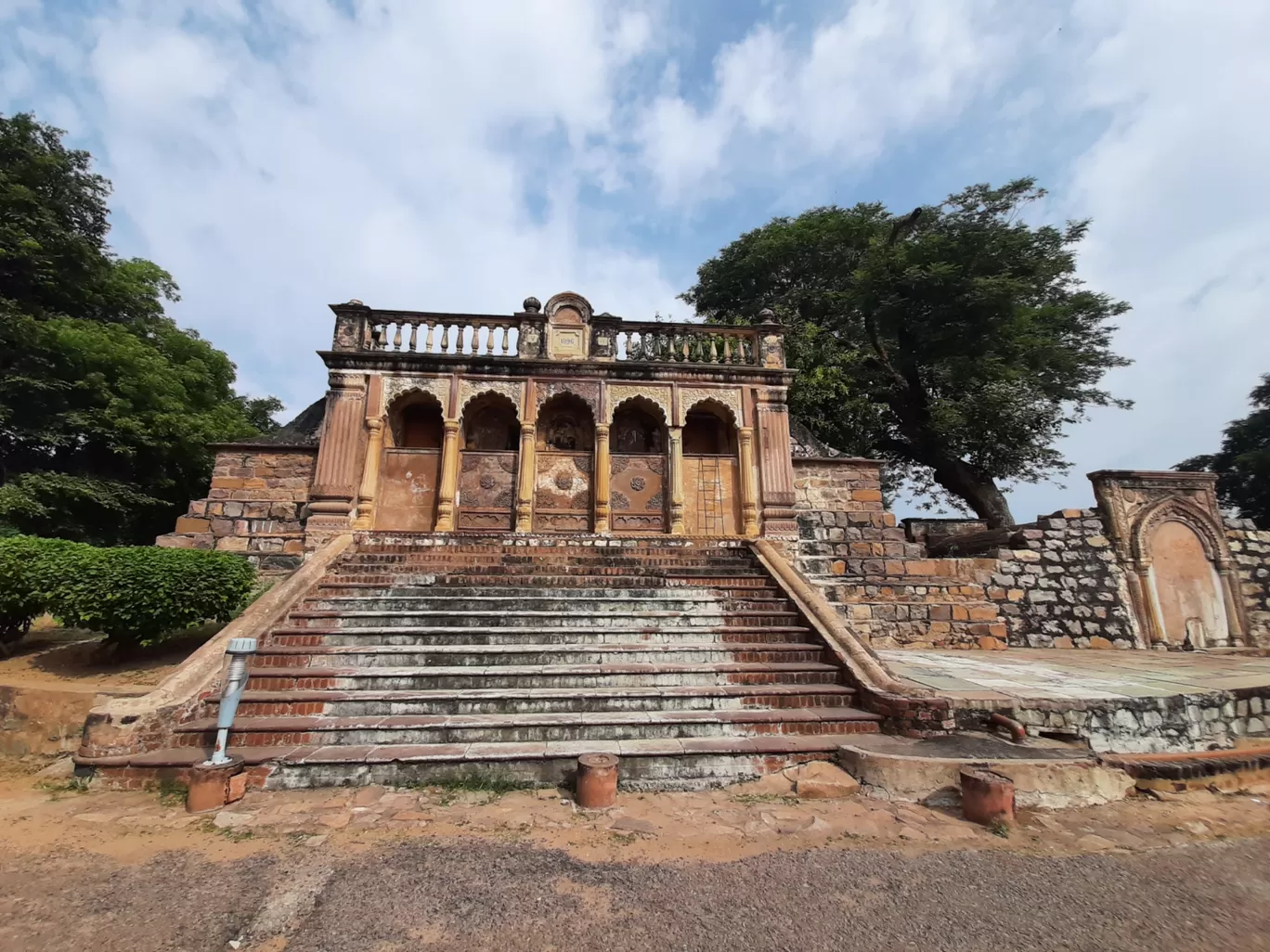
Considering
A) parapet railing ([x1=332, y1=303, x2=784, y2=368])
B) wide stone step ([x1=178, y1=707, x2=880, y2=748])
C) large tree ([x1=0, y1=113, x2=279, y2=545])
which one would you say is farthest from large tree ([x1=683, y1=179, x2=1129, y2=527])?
large tree ([x1=0, y1=113, x2=279, y2=545])

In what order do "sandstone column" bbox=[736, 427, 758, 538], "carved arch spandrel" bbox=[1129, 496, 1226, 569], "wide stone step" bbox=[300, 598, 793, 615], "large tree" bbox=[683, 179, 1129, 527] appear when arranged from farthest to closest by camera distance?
1. "large tree" bbox=[683, 179, 1129, 527]
2. "sandstone column" bbox=[736, 427, 758, 538]
3. "carved arch spandrel" bbox=[1129, 496, 1226, 569]
4. "wide stone step" bbox=[300, 598, 793, 615]

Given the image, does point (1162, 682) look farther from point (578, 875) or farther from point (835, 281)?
point (835, 281)

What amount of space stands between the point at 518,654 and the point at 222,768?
2653 mm

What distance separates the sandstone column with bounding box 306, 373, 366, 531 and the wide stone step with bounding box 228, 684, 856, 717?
5.13 metres

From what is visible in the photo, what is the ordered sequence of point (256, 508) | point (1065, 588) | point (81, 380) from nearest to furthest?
point (256, 508) < point (1065, 588) < point (81, 380)

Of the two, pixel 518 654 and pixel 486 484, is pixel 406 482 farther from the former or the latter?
pixel 518 654

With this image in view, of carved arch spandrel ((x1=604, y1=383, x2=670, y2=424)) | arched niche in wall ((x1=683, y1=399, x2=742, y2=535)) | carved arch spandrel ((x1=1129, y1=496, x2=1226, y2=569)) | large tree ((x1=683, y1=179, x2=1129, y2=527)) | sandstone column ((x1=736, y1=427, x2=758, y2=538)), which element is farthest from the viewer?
large tree ((x1=683, y1=179, x2=1129, y2=527))

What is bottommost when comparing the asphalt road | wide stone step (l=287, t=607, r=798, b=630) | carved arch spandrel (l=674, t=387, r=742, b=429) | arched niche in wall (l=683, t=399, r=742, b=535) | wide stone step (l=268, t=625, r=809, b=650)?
the asphalt road

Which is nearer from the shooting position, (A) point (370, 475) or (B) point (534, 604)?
(B) point (534, 604)

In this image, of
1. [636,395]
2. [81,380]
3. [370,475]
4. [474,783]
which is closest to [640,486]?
[636,395]

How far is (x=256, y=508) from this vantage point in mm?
9797

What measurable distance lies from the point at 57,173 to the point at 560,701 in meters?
22.1

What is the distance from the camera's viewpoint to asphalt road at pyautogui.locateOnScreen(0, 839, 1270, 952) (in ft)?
8.28

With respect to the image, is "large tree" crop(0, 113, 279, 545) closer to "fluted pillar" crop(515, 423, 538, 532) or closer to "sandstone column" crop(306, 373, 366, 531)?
"sandstone column" crop(306, 373, 366, 531)
